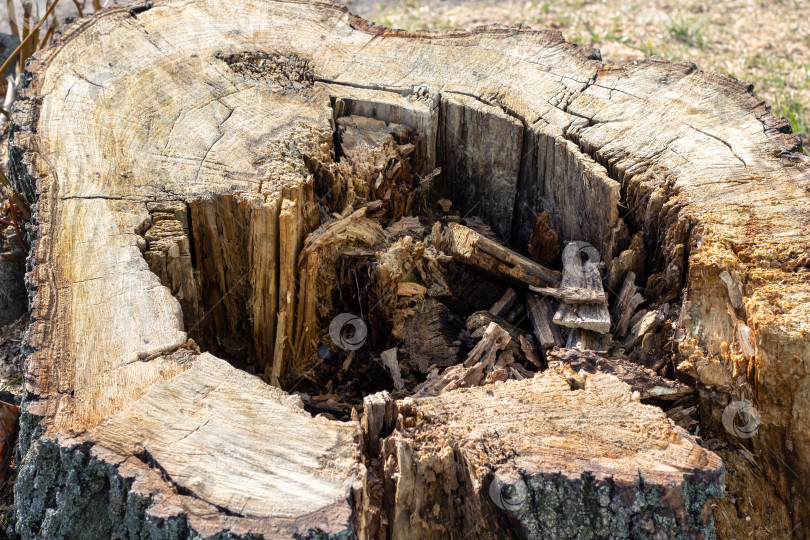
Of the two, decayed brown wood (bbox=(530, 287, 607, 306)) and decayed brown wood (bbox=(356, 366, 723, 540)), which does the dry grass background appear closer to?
decayed brown wood (bbox=(530, 287, 607, 306))

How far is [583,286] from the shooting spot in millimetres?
2252

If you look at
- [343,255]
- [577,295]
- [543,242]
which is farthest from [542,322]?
[343,255]

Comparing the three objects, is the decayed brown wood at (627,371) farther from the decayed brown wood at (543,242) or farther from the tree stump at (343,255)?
the decayed brown wood at (543,242)

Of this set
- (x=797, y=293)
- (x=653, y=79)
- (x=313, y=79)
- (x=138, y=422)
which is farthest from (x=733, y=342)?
(x=313, y=79)

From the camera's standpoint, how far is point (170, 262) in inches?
81.2

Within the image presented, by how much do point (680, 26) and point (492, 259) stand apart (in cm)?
347

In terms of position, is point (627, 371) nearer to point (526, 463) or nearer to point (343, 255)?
point (526, 463)

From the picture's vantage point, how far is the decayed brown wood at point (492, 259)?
94.7 inches

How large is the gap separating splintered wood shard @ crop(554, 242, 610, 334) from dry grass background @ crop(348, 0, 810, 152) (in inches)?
97.0

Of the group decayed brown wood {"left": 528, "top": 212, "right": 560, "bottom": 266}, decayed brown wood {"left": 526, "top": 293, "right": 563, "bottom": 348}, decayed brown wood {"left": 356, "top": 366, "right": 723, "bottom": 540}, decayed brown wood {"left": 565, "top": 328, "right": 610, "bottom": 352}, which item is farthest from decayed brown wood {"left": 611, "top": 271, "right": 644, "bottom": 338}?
decayed brown wood {"left": 356, "top": 366, "right": 723, "bottom": 540}

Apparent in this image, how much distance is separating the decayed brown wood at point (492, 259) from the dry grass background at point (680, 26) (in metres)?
2.59

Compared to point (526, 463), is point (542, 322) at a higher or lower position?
higher

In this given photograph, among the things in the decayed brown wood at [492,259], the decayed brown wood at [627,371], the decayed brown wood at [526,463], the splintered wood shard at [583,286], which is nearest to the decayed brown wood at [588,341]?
the splintered wood shard at [583,286]

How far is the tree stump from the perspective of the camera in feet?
4.97
